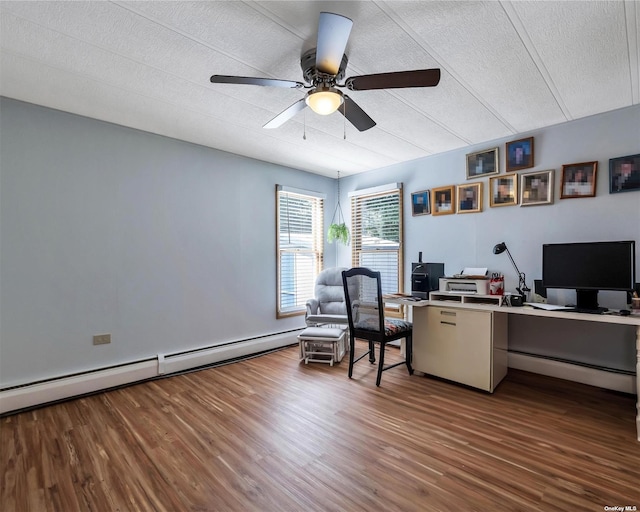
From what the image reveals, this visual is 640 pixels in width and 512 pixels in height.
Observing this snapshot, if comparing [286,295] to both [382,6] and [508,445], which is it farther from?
[382,6]

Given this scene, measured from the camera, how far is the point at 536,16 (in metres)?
1.71

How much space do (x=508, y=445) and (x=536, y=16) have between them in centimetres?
257

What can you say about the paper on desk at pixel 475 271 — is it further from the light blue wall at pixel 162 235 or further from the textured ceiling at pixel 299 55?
the textured ceiling at pixel 299 55

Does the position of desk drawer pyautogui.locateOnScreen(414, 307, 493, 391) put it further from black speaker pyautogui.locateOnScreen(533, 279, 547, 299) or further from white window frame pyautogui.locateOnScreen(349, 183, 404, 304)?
white window frame pyautogui.locateOnScreen(349, 183, 404, 304)

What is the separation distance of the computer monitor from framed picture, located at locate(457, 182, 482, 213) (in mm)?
969

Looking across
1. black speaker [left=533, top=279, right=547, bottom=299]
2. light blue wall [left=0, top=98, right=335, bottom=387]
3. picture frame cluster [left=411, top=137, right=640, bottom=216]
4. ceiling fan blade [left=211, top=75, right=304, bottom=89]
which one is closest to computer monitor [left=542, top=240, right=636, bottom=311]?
black speaker [left=533, top=279, right=547, bottom=299]

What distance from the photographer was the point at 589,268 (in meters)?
2.63

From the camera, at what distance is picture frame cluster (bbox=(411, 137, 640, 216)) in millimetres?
2803

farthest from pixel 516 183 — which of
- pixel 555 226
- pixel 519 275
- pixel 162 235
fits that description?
pixel 162 235

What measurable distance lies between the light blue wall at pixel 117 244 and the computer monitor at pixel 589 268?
3211 millimetres

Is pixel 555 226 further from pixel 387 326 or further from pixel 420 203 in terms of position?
pixel 387 326

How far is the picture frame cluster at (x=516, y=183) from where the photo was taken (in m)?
2.80

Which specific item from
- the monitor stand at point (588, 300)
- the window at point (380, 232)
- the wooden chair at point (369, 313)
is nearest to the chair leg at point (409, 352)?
the wooden chair at point (369, 313)

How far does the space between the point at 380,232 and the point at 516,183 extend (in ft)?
5.93
